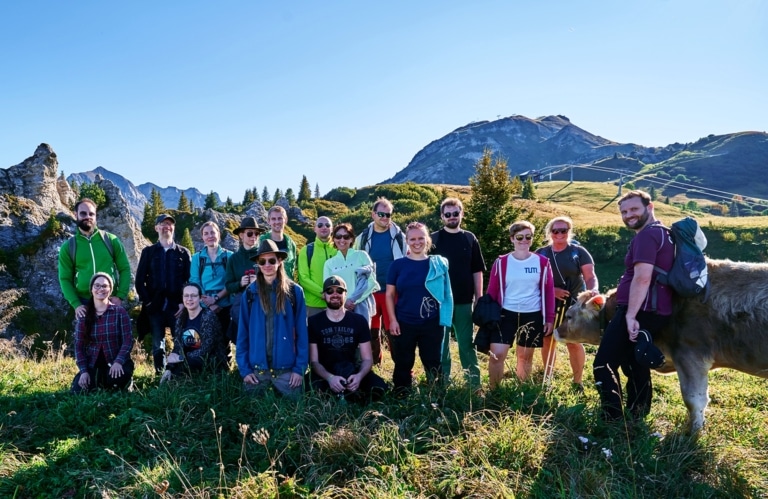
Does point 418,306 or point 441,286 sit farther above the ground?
point 441,286

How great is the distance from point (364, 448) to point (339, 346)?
1.58 meters

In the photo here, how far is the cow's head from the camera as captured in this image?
17.9 feet

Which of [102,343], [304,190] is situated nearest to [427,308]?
[102,343]

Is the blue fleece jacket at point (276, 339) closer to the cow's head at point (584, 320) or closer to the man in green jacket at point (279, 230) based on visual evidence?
the man in green jacket at point (279, 230)

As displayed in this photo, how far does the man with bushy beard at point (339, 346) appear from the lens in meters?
5.11

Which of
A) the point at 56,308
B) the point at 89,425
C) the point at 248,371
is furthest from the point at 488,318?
the point at 56,308

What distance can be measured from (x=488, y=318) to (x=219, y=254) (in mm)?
4122

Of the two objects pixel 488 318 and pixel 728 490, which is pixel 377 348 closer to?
pixel 488 318

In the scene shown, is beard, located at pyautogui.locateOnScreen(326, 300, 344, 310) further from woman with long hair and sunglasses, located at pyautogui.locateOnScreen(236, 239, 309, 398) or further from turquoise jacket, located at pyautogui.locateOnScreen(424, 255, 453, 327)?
turquoise jacket, located at pyautogui.locateOnScreen(424, 255, 453, 327)

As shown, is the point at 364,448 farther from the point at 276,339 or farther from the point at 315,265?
the point at 315,265

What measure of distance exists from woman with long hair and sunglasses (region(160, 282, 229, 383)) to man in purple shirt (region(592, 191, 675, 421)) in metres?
4.80

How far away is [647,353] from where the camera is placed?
4184mm

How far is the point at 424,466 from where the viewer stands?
11.8 feet

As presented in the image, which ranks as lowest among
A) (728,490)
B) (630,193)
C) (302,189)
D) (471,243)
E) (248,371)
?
(728,490)
